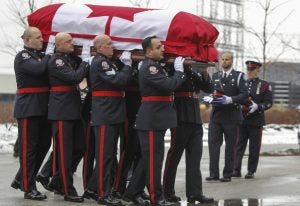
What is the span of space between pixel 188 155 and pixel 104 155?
41.4 inches

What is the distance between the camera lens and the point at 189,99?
328 inches

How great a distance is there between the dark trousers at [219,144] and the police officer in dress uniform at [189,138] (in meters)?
2.19

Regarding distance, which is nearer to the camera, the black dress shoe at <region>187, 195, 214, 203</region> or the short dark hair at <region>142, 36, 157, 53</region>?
the short dark hair at <region>142, 36, 157, 53</region>

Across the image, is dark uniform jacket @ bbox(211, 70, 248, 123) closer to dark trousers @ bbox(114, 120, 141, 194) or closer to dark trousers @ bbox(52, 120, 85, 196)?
dark trousers @ bbox(114, 120, 141, 194)

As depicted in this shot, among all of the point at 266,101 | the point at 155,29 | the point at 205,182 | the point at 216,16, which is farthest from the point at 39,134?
the point at 216,16

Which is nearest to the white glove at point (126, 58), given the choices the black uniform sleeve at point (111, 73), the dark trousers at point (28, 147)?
the black uniform sleeve at point (111, 73)

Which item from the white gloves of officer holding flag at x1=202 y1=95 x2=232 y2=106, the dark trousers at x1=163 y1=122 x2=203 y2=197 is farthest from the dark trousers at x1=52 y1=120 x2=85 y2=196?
the white gloves of officer holding flag at x1=202 y1=95 x2=232 y2=106

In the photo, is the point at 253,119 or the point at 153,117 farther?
the point at 253,119

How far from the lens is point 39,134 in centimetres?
848

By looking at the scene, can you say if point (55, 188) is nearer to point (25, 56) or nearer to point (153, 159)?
point (153, 159)

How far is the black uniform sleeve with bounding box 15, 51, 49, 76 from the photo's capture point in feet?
26.4

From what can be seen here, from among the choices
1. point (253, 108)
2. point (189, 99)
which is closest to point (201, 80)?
point (189, 99)

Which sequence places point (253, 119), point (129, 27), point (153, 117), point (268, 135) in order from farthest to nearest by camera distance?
point (268, 135) < point (253, 119) < point (129, 27) < point (153, 117)

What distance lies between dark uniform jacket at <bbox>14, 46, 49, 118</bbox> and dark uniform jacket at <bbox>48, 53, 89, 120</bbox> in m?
0.13
